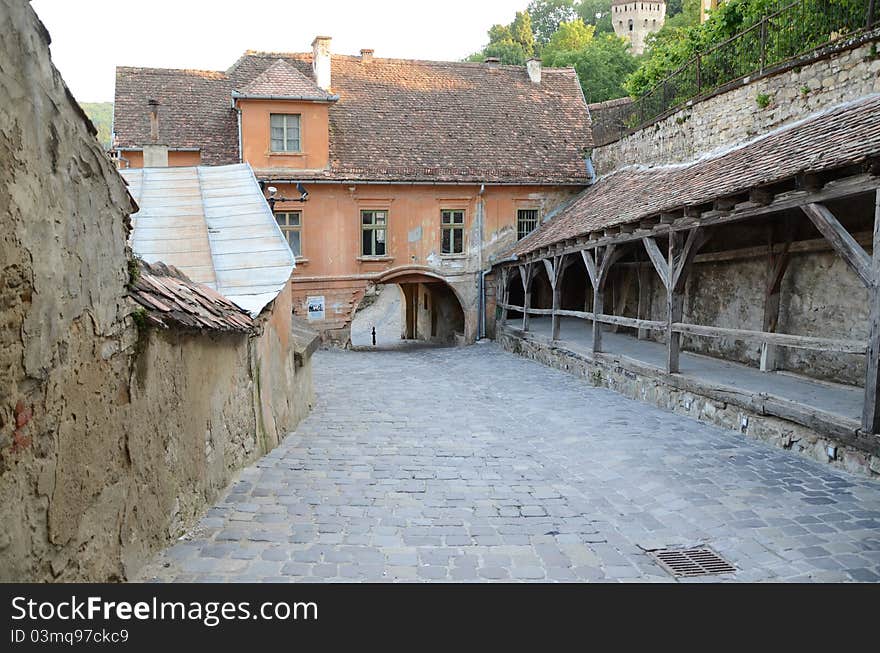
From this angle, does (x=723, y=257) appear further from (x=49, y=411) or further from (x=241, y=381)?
(x=49, y=411)

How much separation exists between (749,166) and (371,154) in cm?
1375

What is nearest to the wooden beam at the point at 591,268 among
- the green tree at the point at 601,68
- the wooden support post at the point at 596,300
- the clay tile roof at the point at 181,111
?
the wooden support post at the point at 596,300

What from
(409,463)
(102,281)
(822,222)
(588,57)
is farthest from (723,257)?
(588,57)

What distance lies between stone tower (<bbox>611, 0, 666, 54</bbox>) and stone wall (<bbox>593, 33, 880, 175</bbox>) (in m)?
57.0

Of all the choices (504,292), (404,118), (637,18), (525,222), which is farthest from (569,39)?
(504,292)

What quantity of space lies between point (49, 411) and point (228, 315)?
2.79 meters

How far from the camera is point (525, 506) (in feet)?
18.9

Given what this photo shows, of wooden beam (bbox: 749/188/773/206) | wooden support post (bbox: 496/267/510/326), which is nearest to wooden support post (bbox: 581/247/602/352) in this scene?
wooden beam (bbox: 749/188/773/206)

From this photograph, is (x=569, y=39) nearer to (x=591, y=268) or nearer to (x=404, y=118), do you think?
(x=404, y=118)

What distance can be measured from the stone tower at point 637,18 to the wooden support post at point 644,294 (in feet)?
194

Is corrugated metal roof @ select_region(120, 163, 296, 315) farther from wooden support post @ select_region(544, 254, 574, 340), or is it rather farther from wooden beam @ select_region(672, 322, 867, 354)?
wooden support post @ select_region(544, 254, 574, 340)

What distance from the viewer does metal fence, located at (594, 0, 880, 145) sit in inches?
452

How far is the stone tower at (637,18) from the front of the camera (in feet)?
224

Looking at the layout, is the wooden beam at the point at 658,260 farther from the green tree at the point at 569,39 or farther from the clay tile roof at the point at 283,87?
the green tree at the point at 569,39
